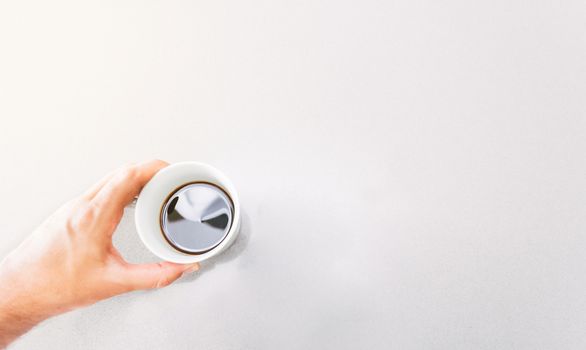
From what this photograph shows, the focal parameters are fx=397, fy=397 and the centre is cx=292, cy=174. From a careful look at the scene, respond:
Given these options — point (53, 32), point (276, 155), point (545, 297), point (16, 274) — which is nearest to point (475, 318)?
point (545, 297)

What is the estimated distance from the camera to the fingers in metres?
0.46

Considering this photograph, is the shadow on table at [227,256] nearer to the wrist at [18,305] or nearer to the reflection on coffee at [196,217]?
the reflection on coffee at [196,217]

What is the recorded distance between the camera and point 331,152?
59 centimetres

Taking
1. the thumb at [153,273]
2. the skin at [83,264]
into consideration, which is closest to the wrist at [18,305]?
the skin at [83,264]

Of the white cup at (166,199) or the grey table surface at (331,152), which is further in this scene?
the grey table surface at (331,152)

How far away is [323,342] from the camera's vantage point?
54 centimetres

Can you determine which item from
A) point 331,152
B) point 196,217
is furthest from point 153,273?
point 331,152

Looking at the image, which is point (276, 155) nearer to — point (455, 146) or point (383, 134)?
point (383, 134)

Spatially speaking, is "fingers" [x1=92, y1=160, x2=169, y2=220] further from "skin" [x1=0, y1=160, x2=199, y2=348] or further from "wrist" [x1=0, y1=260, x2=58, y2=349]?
"wrist" [x1=0, y1=260, x2=58, y2=349]

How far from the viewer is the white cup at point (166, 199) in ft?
1.39

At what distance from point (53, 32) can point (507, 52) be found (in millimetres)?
724

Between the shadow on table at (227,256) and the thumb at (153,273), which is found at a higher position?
the shadow on table at (227,256)

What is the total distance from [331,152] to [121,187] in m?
0.29

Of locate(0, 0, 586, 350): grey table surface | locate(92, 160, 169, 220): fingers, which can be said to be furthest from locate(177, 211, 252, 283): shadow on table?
locate(92, 160, 169, 220): fingers
